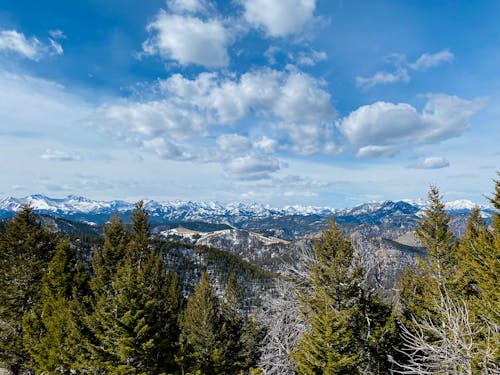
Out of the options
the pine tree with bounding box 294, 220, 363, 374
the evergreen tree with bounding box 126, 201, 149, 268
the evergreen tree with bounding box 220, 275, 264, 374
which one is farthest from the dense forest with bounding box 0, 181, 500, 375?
the evergreen tree with bounding box 126, 201, 149, 268

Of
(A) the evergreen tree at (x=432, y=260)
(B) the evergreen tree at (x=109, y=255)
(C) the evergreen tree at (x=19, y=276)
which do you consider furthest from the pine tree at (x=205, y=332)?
(A) the evergreen tree at (x=432, y=260)

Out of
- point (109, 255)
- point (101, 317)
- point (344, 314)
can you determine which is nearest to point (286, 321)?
point (344, 314)

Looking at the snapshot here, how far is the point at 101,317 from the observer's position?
18.5 meters

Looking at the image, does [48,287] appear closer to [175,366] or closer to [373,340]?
[175,366]

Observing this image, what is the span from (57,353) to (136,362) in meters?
7.00

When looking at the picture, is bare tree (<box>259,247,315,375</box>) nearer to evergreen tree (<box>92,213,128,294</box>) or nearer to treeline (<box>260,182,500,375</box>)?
treeline (<box>260,182,500,375</box>)

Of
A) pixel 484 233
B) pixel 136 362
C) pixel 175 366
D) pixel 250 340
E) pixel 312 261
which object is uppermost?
pixel 484 233

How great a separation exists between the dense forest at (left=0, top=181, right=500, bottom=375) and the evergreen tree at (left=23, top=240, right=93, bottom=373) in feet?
0.28

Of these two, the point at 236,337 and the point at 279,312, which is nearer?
the point at 279,312

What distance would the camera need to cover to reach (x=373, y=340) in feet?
63.1

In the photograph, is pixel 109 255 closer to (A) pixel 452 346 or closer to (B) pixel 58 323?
(B) pixel 58 323

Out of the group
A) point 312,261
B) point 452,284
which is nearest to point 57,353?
point 312,261

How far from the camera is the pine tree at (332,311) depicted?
1614 cm

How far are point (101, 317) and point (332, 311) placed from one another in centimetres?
1322
